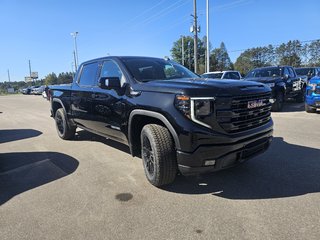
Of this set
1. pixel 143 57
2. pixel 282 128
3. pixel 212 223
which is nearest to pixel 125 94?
pixel 143 57

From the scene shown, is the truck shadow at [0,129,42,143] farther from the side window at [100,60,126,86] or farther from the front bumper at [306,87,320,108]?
the front bumper at [306,87,320,108]

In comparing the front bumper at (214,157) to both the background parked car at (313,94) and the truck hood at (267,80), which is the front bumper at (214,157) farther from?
the truck hood at (267,80)

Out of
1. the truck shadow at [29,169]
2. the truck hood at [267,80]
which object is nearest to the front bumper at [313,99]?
the truck hood at [267,80]

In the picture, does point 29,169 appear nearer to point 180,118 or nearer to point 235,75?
point 180,118

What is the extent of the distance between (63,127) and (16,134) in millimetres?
2404

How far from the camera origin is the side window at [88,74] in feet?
19.0

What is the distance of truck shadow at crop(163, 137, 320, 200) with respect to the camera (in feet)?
12.6

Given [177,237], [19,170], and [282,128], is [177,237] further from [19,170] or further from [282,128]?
[282,128]

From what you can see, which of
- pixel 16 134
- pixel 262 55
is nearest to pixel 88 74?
pixel 16 134

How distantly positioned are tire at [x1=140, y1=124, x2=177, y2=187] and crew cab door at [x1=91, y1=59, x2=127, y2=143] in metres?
0.81

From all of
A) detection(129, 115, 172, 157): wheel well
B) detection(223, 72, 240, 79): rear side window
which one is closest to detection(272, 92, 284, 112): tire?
detection(223, 72, 240, 79): rear side window

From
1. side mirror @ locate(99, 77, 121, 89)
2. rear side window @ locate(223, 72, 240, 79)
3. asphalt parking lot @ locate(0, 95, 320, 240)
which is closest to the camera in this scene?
asphalt parking lot @ locate(0, 95, 320, 240)

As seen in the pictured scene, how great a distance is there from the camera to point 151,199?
3.79 m

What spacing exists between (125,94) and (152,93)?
2.19 ft
